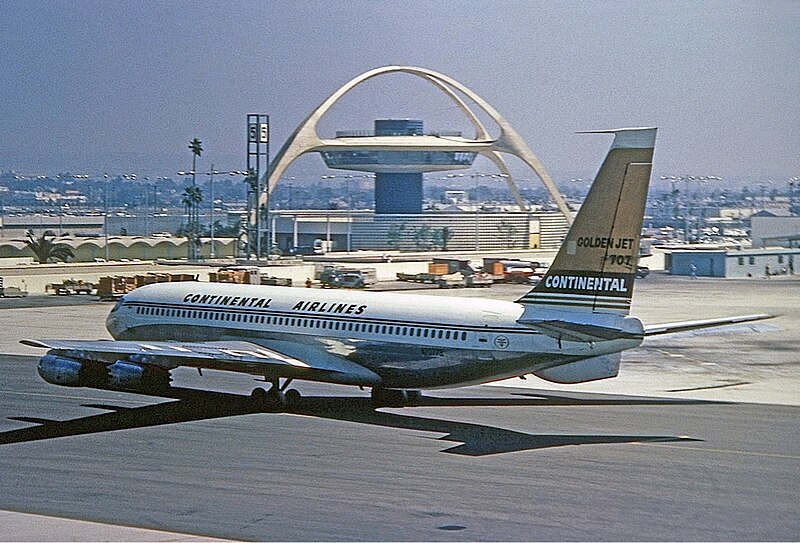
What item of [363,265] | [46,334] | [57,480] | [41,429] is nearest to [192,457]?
[57,480]

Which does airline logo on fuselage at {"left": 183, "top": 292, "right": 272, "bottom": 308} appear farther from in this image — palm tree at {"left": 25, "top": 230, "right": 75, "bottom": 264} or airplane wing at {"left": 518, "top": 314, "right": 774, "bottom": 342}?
palm tree at {"left": 25, "top": 230, "right": 75, "bottom": 264}

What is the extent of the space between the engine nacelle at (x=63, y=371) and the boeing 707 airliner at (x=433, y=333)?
0.03m

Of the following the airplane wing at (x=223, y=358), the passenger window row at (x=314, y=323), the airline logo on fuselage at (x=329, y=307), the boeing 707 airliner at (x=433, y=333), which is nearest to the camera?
Result: the boeing 707 airliner at (x=433, y=333)

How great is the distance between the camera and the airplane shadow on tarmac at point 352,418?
35438 mm

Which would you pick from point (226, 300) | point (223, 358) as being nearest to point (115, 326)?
point (226, 300)

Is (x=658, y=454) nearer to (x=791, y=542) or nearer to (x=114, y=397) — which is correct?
(x=791, y=542)

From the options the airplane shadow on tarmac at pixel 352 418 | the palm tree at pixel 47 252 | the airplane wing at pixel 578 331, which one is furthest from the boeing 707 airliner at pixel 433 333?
the palm tree at pixel 47 252

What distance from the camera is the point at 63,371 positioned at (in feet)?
134

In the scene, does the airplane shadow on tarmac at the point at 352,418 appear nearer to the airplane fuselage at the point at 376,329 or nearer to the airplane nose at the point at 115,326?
the airplane fuselage at the point at 376,329

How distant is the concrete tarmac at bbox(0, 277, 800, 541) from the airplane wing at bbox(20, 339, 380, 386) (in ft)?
4.15

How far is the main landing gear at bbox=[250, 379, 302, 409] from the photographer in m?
42.6

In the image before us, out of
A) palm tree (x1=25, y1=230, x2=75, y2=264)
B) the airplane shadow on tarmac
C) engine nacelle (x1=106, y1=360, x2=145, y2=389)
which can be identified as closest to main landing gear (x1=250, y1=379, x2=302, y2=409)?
the airplane shadow on tarmac

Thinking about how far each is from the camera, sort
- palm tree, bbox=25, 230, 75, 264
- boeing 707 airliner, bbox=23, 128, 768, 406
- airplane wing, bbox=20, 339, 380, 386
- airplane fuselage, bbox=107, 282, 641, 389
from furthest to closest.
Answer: palm tree, bbox=25, 230, 75, 264 → airplane fuselage, bbox=107, 282, 641, 389 → airplane wing, bbox=20, 339, 380, 386 → boeing 707 airliner, bbox=23, 128, 768, 406

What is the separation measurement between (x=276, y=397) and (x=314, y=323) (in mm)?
2868
